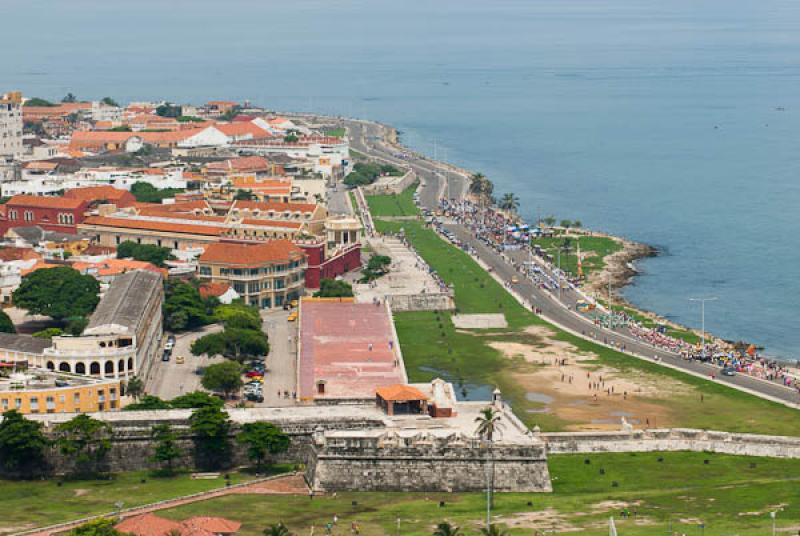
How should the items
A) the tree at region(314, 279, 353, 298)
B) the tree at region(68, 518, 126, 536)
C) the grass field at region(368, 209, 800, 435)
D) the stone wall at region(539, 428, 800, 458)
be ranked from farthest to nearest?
the tree at region(314, 279, 353, 298), the grass field at region(368, 209, 800, 435), the stone wall at region(539, 428, 800, 458), the tree at region(68, 518, 126, 536)

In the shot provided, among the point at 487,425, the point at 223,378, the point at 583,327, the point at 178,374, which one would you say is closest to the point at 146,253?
the point at 178,374

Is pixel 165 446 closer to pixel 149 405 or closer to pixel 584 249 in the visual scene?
pixel 149 405

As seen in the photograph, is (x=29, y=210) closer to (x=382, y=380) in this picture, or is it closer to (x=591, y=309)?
(x=591, y=309)

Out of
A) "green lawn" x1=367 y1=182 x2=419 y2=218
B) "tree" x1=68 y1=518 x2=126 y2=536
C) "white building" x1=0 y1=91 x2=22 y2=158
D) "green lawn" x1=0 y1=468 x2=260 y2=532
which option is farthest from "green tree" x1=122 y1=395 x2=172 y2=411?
"white building" x1=0 y1=91 x2=22 y2=158

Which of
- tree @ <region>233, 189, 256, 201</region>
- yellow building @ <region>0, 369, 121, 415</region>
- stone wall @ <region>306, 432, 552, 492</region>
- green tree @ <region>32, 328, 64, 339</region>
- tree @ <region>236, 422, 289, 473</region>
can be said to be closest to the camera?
stone wall @ <region>306, 432, 552, 492</region>

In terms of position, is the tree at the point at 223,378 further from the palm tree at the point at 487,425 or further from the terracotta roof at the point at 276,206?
the terracotta roof at the point at 276,206

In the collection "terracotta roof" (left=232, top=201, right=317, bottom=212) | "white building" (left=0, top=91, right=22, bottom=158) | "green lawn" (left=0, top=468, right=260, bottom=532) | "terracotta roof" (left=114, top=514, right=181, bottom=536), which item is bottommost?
"terracotta roof" (left=114, top=514, right=181, bottom=536)

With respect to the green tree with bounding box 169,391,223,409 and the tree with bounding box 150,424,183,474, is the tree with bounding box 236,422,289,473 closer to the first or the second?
the tree with bounding box 150,424,183,474
